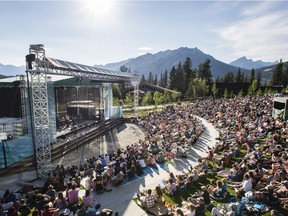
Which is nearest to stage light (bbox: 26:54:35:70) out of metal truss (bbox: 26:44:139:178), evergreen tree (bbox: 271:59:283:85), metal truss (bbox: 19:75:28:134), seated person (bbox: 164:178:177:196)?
metal truss (bbox: 26:44:139:178)

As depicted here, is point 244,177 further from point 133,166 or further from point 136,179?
point 133,166

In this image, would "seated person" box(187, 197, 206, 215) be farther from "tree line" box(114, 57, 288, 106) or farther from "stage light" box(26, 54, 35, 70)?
"tree line" box(114, 57, 288, 106)

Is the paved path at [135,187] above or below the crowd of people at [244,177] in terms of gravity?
below

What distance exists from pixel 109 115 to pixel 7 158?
18.0 meters

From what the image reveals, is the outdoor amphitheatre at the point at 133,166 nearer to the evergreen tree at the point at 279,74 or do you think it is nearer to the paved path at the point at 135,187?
the paved path at the point at 135,187

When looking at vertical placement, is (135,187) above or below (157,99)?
below

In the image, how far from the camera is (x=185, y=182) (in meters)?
9.60

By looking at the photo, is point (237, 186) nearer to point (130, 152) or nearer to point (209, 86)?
point (130, 152)

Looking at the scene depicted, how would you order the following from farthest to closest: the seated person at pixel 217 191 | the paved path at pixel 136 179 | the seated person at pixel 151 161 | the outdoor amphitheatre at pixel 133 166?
the seated person at pixel 151 161 → the paved path at pixel 136 179 → the seated person at pixel 217 191 → the outdoor amphitheatre at pixel 133 166

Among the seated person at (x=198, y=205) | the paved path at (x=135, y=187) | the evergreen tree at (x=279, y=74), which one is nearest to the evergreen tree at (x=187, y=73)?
the evergreen tree at (x=279, y=74)

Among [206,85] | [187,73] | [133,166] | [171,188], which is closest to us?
[171,188]

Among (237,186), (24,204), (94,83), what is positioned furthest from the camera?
(94,83)

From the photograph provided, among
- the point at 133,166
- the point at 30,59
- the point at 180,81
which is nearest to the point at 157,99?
the point at 180,81

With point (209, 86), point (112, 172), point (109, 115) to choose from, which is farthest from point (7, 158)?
point (209, 86)
